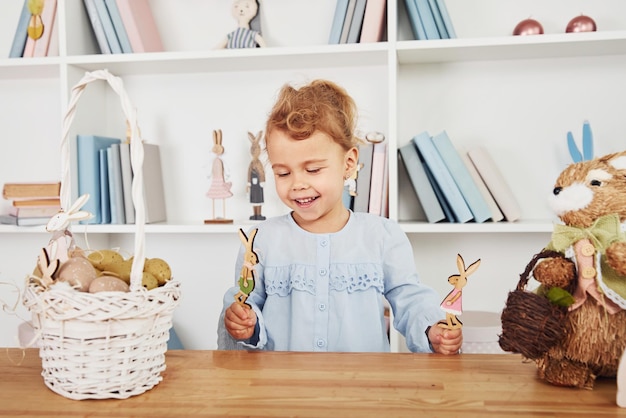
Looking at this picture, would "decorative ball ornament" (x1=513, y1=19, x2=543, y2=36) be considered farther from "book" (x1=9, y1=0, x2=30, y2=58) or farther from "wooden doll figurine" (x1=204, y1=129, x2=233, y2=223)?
"book" (x1=9, y1=0, x2=30, y2=58)

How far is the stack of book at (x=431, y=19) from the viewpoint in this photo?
2111 mm

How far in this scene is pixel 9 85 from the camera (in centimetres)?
260

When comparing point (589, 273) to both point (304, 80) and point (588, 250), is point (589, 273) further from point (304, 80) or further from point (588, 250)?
point (304, 80)

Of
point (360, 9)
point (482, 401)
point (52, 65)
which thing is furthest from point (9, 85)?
point (482, 401)

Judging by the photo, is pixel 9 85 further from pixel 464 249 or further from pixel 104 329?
pixel 104 329

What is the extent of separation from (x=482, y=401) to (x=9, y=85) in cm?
234

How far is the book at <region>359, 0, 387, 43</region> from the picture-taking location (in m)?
2.10

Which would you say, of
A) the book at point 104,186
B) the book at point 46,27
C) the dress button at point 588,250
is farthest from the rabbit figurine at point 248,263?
the book at point 46,27

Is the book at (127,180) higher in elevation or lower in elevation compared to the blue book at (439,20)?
lower

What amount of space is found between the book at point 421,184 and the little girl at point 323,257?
0.66m

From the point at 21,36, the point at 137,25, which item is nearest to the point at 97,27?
the point at 137,25

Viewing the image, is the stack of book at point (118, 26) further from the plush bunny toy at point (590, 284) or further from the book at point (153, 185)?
the plush bunny toy at point (590, 284)

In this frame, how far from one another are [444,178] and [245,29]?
81 cm

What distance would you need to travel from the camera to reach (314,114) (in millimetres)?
1378
